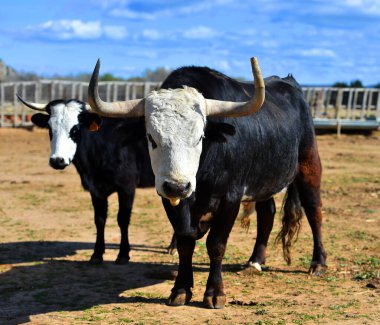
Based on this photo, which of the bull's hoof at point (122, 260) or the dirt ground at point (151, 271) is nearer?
the dirt ground at point (151, 271)

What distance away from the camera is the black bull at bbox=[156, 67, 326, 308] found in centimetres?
609

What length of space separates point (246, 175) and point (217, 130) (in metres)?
0.80

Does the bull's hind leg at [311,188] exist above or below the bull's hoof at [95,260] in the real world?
above

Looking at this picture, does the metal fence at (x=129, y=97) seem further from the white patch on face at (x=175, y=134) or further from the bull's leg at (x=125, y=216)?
the white patch on face at (x=175, y=134)

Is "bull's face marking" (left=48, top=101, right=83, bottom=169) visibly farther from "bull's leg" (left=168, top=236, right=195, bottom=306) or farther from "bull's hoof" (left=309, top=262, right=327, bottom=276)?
"bull's hoof" (left=309, top=262, right=327, bottom=276)

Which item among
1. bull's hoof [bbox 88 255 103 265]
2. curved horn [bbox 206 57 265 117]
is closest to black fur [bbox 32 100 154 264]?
bull's hoof [bbox 88 255 103 265]

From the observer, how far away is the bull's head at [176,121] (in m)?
5.30

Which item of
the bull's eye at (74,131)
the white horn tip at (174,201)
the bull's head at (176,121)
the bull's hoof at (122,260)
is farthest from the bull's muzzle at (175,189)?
A: the bull's eye at (74,131)

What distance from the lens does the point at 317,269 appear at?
7.43 meters

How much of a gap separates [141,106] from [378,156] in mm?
14556

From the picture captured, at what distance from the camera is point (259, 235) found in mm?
7816

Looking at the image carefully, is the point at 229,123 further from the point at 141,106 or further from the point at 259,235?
the point at 259,235

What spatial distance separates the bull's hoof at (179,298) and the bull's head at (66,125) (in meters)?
2.42

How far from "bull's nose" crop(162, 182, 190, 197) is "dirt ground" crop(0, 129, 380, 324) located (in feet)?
3.88
